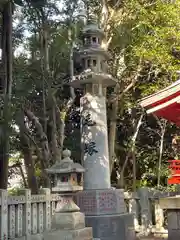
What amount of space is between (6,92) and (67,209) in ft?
9.39

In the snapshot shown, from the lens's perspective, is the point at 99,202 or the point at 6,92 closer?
the point at 6,92

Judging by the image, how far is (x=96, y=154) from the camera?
844cm

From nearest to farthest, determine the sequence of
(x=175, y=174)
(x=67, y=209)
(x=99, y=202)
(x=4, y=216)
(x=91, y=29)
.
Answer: (x=4, y=216) < (x=67, y=209) < (x=175, y=174) < (x=99, y=202) < (x=91, y=29)

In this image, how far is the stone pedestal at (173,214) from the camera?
6.77 meters

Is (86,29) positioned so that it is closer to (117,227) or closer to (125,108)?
(125,108)

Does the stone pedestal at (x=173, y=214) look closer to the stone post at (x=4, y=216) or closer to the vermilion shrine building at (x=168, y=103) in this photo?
A: the vermilion shrine building at (x=168, y=103)

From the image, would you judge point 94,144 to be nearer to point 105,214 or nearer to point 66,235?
point 105,214

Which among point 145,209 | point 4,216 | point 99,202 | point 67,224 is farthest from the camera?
point 145,209

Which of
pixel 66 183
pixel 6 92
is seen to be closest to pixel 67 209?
pixel 66 183

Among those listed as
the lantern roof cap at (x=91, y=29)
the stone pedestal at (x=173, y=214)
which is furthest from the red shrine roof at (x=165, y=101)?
the lantern roof cap at (x=91, y=29)

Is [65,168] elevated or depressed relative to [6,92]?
depressed

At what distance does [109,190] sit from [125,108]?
4.94 m

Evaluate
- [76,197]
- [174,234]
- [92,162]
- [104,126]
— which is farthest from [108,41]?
[174,234]

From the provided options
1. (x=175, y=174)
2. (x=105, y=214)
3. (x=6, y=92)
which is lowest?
(x=105, y=214)
